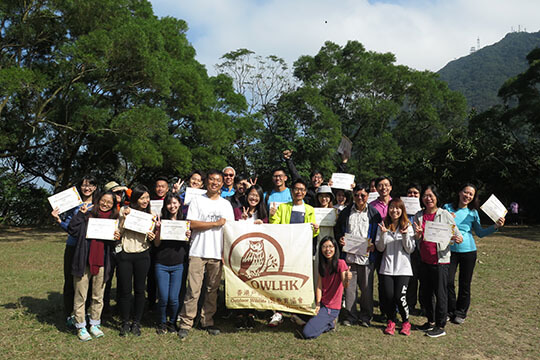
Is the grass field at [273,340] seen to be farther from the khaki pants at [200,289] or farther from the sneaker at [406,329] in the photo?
the khaki pants at [200,289]

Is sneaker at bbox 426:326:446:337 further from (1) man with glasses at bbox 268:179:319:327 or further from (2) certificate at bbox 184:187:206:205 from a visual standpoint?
(2) certificate at bbox 184:187:206:205

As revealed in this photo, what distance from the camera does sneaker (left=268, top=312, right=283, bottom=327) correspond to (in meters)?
5.32

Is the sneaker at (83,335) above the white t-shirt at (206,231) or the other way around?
the other way around

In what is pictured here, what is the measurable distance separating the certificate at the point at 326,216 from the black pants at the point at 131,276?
2.36 metres

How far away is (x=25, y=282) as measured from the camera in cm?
762

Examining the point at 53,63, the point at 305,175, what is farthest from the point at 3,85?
the point at 305,175

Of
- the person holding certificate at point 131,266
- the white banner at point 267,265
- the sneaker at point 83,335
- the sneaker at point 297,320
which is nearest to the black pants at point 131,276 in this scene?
the person holding certificate at point 131,266

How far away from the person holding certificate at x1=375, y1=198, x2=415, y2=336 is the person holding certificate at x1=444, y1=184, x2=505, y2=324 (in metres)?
0.77

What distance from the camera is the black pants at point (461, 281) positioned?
5379 millimetres

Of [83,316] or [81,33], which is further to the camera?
[81,33]

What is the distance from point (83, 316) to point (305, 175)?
19.9 meters

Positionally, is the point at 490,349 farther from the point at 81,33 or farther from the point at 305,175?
the point at 305,175

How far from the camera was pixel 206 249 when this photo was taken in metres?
5.06

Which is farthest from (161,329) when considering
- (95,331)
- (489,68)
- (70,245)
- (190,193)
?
(489,68)
